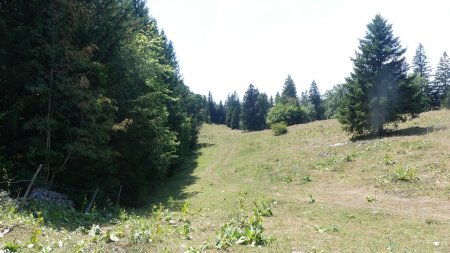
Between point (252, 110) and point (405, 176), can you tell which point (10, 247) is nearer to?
point (405, 176)

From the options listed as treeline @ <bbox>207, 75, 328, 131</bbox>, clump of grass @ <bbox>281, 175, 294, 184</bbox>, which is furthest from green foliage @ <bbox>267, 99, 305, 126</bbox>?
clump of grass @ <bbox>281, 175, 294, 184</bbox>

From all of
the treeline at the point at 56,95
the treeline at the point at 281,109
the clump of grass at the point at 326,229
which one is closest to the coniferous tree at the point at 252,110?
the treeline at the point at 281,109

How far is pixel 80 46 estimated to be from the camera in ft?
54.3

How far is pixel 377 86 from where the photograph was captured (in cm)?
3503

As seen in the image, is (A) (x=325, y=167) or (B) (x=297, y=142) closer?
(A) (x=325, y=167)

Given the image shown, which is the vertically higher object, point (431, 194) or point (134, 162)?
point (134, 162)

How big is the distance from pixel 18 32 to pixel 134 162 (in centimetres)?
1025

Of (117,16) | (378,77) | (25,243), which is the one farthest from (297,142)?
(25,243)

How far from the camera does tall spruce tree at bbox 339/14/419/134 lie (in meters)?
34.6

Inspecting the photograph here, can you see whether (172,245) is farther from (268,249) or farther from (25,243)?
(25,243)

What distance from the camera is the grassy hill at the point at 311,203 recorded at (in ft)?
29.5

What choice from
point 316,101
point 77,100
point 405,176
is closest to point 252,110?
point 316,101

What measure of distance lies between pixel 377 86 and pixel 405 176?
15.0m

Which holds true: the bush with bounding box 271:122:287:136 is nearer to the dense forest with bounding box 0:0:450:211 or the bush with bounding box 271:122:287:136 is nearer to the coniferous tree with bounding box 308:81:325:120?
the dense forest with bounding box 0:0:450:211
